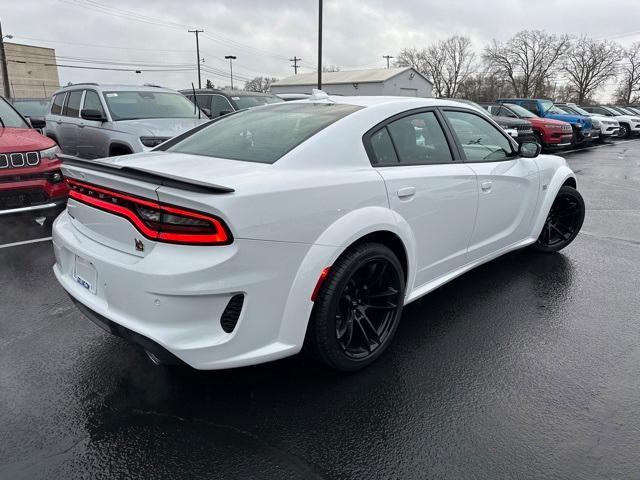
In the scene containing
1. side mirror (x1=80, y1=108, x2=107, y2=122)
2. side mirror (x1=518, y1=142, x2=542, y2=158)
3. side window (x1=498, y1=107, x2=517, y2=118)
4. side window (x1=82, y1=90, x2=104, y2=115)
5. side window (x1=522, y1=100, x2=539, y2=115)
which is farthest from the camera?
side window (x1=522, y1=100, x2=539, y2=115)

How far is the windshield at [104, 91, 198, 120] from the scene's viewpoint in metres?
7.23

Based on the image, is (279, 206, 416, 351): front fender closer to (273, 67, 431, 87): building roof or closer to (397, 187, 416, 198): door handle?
(397, 187, 416, 198): door handle

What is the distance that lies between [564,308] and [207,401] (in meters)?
2.78

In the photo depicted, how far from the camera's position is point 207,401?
98.3 inches

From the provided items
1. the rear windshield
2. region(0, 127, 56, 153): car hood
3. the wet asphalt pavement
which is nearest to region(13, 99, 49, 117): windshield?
region(0, 127, 56, 153): car hood

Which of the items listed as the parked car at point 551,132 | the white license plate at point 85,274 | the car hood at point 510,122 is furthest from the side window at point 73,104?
the parked car at point 551,132

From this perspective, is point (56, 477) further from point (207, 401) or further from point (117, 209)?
point (117, 209)

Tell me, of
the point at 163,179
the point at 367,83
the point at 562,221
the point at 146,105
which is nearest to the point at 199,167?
the point at 163,179

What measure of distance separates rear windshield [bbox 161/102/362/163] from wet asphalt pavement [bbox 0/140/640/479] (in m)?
1.28

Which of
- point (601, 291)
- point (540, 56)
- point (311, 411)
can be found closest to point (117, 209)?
point (311, 411)

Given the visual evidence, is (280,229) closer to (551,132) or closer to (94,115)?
(94,115)

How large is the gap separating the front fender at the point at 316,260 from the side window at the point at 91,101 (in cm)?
626

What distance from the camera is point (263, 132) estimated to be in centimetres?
299

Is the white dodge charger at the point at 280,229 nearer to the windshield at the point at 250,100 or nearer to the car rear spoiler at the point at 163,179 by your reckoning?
the car rear spoiler at the point at 163,179
